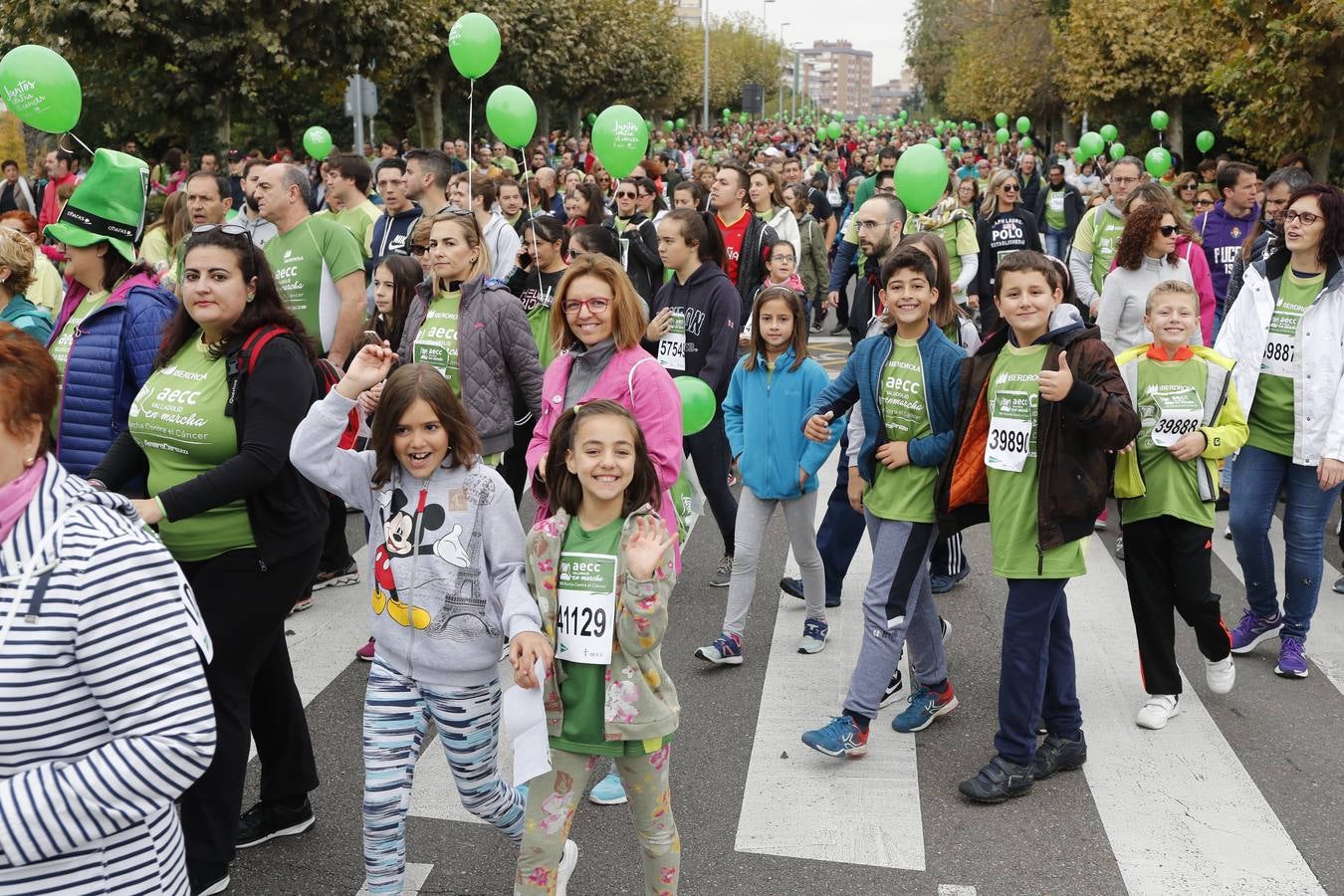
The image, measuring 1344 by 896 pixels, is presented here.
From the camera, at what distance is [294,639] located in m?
6.28

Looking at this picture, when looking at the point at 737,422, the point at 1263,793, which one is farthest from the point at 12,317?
the point at 1263,793

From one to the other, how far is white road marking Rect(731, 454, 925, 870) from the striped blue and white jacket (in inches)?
100.0

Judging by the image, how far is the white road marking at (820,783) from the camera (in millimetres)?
4316

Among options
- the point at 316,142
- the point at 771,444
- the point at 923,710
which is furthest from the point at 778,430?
the point at 316,142

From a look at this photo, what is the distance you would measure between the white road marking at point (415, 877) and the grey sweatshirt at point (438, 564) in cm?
83

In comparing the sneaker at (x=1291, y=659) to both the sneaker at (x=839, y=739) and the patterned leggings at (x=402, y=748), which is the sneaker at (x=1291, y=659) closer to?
the sneaker at (x=839, y=739)

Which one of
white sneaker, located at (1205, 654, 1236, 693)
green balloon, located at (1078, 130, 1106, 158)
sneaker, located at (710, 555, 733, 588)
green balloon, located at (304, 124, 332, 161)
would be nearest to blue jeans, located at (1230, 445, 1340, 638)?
white sneaker, located at (1205, 654, 1236, 693)

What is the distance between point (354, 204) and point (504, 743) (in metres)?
4.72

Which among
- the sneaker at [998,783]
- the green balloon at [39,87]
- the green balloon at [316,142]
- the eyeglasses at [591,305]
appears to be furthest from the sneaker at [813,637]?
the green balloon at [316,142]

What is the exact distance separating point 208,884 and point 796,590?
3677 mm

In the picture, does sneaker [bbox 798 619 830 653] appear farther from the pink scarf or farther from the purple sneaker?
the pink scarf

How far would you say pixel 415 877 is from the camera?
410cm

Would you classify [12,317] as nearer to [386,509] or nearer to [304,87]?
[386,509]

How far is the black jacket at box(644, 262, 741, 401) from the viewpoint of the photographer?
670 cm
